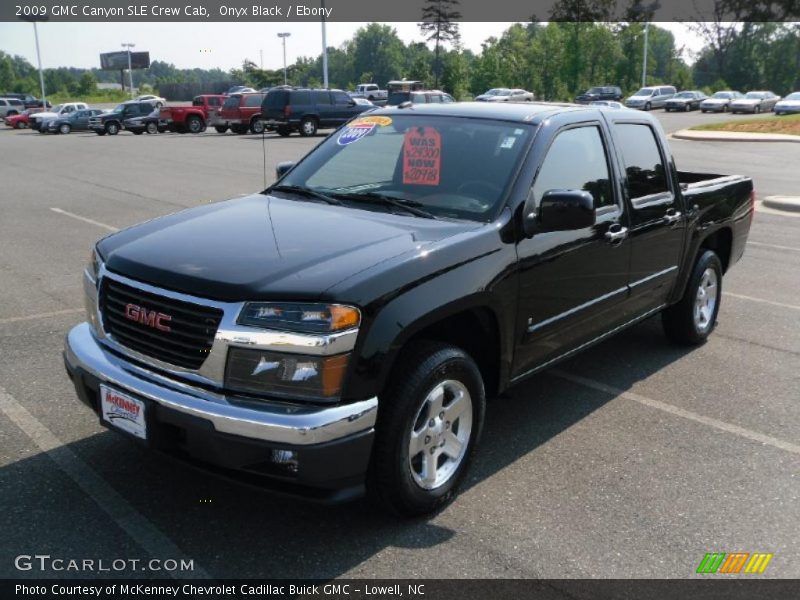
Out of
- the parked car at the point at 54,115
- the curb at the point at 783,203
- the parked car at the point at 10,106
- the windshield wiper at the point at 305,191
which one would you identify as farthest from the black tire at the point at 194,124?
the windshield wiper at the point at 305,191

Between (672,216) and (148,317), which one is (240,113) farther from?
(148,317)

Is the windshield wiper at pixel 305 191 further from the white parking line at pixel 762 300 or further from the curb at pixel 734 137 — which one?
the curb at pixel 734 137

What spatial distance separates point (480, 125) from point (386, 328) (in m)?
1.76

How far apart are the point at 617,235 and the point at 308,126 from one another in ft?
94.2

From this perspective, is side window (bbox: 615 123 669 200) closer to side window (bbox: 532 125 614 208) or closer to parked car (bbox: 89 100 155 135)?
side window (bbox: 532 125 614 208)

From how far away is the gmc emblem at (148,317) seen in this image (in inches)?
129

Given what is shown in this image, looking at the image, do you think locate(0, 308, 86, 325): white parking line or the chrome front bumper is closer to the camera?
the chrome front bumper

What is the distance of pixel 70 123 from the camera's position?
38781mm

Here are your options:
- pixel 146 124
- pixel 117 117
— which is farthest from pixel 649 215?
pixel 117 117

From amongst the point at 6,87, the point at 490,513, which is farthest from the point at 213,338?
the point at 6,87

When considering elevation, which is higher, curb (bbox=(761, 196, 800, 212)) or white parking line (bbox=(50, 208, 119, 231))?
white parking line (bbox=(50, 208, 119, 231))

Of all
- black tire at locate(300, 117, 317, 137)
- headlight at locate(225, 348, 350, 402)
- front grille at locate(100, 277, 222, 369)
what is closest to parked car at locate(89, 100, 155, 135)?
black tire at locate(300, 117, 317, 137)

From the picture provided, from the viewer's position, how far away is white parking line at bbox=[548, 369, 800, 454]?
4.42 metres

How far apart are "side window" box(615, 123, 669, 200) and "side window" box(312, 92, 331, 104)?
2807 centimetres
